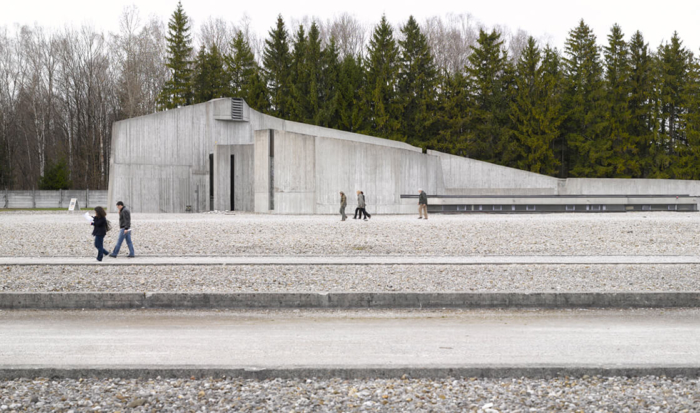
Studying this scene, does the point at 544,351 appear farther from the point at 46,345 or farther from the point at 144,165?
the point at 144,165

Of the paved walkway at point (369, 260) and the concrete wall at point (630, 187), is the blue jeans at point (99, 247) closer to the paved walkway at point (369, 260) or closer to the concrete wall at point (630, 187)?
the paved walkway at point (369, 260)

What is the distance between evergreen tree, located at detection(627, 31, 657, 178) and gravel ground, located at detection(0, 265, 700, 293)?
4201 centimetres

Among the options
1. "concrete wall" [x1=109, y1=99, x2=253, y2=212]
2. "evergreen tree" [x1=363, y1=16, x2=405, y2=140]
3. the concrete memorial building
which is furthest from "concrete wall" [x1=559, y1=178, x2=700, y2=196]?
"concrete wall" [x1=109, y1=99, x2=253, y2=212]

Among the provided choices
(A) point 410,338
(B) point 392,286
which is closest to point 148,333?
(A) point 410,338

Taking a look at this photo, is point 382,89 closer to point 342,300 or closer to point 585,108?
point 585,108

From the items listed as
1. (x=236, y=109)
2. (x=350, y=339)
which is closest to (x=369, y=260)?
(x=350, y=339)

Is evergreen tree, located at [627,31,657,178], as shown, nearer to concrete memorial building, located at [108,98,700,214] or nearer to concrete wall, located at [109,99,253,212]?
concrete memorial building, located at [108,98,700,214]

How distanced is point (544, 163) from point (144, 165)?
30158 mm

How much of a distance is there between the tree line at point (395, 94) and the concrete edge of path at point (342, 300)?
4094 cm

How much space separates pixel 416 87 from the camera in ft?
171

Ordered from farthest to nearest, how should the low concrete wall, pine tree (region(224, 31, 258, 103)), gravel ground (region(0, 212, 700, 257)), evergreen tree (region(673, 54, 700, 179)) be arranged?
pine tree (region(224, 31, 258, 103)) → the low concrete wall → evergreen tree (region(673, 54, 700, 179)) → gravel ground (region(0, 212, 700, 257))

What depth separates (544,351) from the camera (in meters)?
6.23

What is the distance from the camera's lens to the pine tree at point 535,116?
48.5m

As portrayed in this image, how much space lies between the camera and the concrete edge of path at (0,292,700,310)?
29.3 ft
